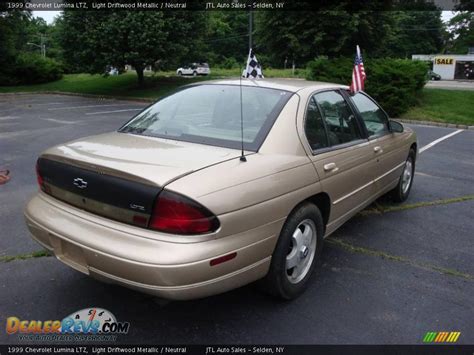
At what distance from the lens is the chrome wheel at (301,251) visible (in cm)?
304

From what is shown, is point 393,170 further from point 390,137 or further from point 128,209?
point 128,209

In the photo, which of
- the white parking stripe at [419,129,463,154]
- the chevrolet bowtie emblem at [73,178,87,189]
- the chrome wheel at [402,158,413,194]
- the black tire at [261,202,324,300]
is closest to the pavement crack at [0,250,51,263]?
the chevrolet bowtie emblem at [73,178,87,189]

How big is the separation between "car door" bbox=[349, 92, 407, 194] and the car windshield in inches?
48.5

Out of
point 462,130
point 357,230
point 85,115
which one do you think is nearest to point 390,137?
point 357,230

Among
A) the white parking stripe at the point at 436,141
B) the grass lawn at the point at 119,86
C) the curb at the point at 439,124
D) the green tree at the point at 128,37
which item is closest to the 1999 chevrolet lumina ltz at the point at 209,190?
the white parking stripe at the point at 436,141

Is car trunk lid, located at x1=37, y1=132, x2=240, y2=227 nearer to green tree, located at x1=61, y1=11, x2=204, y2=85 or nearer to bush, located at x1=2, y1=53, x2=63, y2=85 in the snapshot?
green tree, located at x1=61, y1=11, x2=204, y2=85

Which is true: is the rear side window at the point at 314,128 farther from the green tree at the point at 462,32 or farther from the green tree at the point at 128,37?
the green tree at the point at 462,32

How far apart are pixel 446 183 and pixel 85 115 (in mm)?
12455

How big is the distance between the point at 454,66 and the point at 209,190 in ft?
203

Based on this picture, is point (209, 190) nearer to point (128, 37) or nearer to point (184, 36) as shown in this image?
point (128, 37)

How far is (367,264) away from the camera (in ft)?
12.4

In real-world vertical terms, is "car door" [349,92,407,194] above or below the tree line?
below

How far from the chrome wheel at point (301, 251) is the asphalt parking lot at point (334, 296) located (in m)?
0.20

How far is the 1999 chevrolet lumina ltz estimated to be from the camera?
93.0 inches
